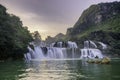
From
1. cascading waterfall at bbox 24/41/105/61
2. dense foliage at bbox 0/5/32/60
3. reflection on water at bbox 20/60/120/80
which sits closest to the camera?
reflection on water at bbox 20/60/120/80

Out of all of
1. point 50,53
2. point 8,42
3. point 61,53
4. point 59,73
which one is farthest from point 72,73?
point 61,53

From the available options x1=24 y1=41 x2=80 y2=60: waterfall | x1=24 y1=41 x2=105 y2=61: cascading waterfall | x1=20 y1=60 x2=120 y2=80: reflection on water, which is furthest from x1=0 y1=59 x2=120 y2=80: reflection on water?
x1=24 y1=41 x2=80 y2=60: waterfall

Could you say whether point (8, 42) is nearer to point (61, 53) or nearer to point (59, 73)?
point (61, 53)

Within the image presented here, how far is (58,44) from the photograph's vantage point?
110m

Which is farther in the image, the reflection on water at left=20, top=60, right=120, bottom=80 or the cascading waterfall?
the cascading waterfall

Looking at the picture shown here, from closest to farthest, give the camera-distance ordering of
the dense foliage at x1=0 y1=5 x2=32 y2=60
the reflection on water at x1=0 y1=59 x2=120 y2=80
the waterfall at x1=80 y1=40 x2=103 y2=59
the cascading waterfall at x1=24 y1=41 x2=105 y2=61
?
the reflection on water at x1=0 y1=59 x2=120 y2=80
the dense foliage at x1=0 y1=5 x2=32 y2=60
the cascading waterfall at x1=24 y1=41 x2=105 y2=61
the waterfall at x1=80 y1=40 x2=103 y2=59

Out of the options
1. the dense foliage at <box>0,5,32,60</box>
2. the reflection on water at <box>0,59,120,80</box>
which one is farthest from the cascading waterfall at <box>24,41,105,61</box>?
the reflection on water at <box>0,59,120,80</box>

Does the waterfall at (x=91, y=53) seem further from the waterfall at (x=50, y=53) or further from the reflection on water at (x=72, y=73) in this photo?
the reflection on water at (x=72, y=73)

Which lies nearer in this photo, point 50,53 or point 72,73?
point 72,73

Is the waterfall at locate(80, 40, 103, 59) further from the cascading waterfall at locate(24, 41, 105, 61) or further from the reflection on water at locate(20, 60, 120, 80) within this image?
the reflection on water at locate(20, 60, 120, 80)

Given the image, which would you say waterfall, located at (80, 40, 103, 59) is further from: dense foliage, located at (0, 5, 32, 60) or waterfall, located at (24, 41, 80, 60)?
dense foliage, located at (0, 5, 32, 60)

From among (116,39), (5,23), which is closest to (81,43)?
(116,39)

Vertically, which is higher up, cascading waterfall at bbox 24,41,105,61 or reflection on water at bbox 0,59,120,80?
cascading waterfall at bbox 24,41,105,61

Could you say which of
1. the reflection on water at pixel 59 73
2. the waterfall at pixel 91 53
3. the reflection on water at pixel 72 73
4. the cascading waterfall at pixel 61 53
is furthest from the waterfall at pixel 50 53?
the reflection on water at pixel 72 73
